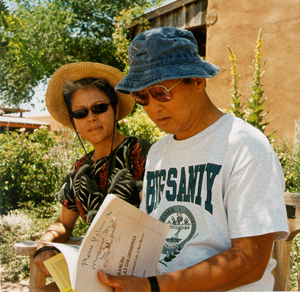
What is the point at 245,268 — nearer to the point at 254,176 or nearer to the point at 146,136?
the point at 254,176

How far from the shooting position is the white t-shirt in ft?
3.68

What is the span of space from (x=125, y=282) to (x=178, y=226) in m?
0.35

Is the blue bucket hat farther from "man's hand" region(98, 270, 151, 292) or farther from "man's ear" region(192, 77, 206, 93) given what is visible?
"man's hand" region(98, 270, 151, 292)

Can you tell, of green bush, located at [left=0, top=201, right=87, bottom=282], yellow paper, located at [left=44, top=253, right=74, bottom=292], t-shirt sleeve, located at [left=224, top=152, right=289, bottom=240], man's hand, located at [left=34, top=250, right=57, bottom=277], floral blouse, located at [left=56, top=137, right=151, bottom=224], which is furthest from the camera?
green bush, located at [left=0, top=201, right=87, bottom=282]

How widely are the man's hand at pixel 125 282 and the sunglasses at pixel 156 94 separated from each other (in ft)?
2.42

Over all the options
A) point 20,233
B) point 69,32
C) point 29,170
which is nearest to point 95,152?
point 20,233

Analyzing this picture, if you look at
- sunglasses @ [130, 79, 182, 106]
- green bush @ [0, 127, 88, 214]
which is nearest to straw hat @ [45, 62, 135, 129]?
sunglasses @ [130, 79, 182, 106]

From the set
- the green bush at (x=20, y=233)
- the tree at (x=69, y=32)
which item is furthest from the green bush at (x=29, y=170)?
the tree at (x=69, y=32)

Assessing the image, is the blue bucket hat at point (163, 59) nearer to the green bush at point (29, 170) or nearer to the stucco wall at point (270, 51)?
the stucco wall at point (270, 51)

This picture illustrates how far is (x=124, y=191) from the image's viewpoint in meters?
2.16

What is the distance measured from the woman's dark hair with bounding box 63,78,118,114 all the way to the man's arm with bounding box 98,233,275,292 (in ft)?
4.78

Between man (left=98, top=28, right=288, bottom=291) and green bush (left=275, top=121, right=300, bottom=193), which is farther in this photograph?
green bush (left=275, top=121, right=300, bottom=193)

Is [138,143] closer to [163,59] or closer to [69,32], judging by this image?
[163,59]

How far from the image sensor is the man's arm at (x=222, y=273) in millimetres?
1117
